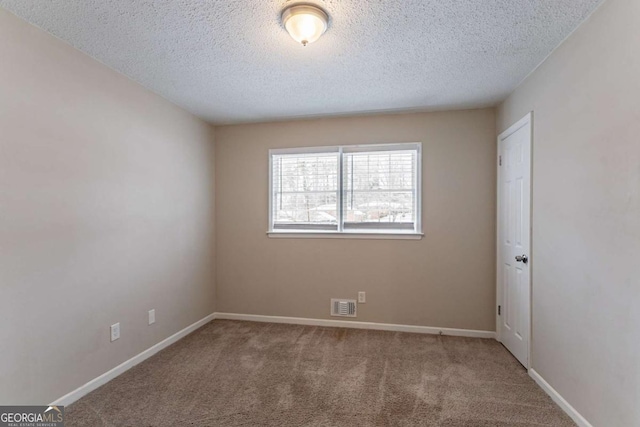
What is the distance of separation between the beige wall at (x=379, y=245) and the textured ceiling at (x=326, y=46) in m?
0.49

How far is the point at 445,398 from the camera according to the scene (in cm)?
224

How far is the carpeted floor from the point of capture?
6.65 feet

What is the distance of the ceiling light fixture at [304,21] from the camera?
5.71ft

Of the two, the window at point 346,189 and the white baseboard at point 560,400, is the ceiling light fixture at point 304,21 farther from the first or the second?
the white baseboard at point 560,400

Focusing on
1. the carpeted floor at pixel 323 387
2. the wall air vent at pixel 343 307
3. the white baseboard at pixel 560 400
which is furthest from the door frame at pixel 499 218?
the wall air vent at pixel 343 307

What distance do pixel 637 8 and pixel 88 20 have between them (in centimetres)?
296

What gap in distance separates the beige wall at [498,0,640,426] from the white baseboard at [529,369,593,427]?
0.12 feet

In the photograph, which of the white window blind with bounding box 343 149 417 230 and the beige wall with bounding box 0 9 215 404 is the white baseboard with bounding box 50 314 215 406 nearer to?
the beige wall with bounding box 0 9 215 404

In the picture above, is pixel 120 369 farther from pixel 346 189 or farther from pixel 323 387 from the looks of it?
pixel 346 189

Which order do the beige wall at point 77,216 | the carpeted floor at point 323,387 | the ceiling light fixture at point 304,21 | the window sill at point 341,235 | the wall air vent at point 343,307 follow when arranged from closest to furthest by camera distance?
the ceiling light fixture at point 304,21 → the beige wall at point 77,216 → the carpeted floor at point 323,387 → the window sill at point 341,235 → the wall air vent at point 343,307

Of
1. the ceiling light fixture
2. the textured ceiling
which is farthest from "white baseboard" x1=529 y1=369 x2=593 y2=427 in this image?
the ceiling light fixture

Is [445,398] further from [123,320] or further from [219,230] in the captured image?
[219,230]

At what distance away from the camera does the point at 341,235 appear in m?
3.70

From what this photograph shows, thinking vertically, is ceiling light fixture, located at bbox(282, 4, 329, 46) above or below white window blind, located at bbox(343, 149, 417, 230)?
above
